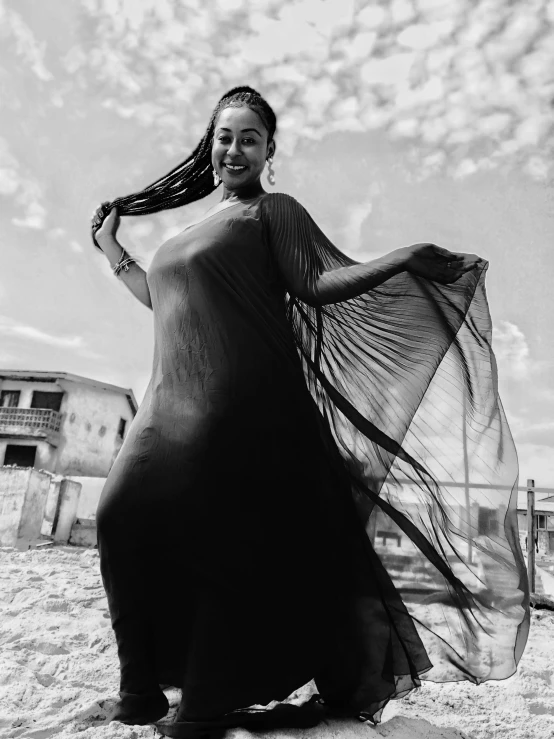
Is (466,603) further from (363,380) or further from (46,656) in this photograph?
(46,656)

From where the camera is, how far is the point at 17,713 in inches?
71.3

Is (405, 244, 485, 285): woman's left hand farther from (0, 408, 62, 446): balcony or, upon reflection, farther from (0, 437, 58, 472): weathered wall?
(0, 437, 58, 472): weathered wall

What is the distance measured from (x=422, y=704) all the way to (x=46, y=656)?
4.92 ft

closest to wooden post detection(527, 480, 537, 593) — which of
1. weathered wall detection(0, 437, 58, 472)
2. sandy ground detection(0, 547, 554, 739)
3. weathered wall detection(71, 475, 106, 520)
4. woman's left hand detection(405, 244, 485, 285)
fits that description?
sandy ground detection(0, 547, 554, 739)

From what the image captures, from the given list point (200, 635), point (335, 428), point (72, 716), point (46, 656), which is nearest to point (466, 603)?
point (335, 428)

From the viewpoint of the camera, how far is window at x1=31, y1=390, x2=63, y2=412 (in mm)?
24103

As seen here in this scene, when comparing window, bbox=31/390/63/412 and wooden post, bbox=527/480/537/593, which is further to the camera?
window, bbox=31/390/63/412

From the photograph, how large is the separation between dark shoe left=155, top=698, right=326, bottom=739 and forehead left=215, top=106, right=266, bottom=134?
69.6 inches

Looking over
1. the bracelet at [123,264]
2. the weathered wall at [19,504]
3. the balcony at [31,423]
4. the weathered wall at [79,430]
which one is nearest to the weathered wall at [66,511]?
the weathered wall at [19,504]

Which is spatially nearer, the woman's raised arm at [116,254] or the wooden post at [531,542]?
the woman's raised arm at [116,254]

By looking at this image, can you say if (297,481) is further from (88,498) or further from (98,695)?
(88,498)

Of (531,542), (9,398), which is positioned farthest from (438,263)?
(9,398)

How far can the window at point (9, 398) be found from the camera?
24.2 m

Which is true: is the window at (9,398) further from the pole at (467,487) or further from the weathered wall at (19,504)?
the pole at (467,487)
